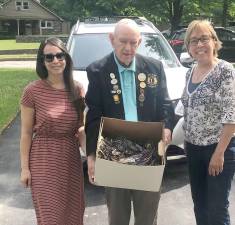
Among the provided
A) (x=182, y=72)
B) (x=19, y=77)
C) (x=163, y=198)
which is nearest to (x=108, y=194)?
(x=163, y=198)

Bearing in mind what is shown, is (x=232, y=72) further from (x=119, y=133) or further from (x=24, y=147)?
(x=24, y=147)

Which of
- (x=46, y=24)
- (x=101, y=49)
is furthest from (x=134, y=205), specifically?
(x=46, y=24)

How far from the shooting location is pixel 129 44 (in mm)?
3051

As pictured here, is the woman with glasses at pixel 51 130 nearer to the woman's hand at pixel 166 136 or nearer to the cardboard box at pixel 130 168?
the cardboard box at pixel 130 168

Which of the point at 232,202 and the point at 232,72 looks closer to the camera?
the point at 232,72

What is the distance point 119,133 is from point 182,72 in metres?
3.48

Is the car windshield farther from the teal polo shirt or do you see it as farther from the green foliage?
the green foliage

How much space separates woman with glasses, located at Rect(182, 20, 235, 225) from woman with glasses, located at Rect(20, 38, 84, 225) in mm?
817

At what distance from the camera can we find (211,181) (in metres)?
3.35

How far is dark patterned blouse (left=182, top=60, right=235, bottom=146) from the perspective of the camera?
10.3 feet

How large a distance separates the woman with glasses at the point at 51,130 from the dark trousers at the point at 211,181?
882 millimetres

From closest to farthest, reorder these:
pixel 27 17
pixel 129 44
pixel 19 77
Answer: pixel 129 44 → pixel 19 77 → pixel 27 17

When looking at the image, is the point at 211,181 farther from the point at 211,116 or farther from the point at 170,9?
the point at 170,9

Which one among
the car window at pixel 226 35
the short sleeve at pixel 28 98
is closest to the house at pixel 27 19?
the car window at pixel 226 35
